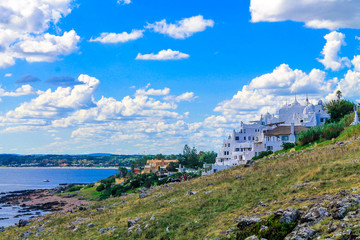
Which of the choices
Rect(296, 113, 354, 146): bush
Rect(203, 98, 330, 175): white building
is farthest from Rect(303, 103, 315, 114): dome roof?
Rect(296, 113, 354, 146): bush

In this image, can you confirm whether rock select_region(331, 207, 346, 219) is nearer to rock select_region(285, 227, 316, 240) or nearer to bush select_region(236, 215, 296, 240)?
rock select_region(285, 227, 316, 240)

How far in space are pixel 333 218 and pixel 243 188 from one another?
42.4 feet

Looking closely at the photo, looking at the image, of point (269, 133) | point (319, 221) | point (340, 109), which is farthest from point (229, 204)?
point (340, 109)

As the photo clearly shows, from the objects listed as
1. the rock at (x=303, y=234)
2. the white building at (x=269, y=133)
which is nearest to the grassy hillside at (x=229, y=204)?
the rock at (x=303, y=234)

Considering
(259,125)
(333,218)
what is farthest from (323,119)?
(333,218)

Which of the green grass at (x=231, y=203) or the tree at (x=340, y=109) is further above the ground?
the tree at (x=340, y=109)

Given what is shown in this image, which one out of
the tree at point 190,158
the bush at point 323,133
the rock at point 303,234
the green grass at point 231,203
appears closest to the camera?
the rock at point 303,234

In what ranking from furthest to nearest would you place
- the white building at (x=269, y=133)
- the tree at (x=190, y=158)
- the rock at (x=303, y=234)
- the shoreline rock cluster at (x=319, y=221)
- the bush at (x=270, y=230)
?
the tree at (x=190, y=158)
the white building at (x=269, y=133)
the bush at (x=270, y=230)
the rock at (x=303, y=234)
the shoreline rock cluster at (x=319, y=221)

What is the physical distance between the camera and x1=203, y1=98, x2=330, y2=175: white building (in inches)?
2685

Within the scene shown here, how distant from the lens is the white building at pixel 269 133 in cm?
6819

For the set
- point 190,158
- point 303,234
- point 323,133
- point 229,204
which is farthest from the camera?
point 190,158

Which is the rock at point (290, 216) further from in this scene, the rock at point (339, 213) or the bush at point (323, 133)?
the bush at point (323, 133)

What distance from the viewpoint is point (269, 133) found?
70.8 m

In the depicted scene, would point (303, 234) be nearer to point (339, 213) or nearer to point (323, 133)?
point (339, 213)
